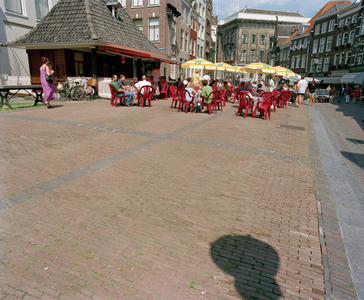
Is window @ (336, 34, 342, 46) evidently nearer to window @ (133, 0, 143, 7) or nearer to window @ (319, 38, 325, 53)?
window @ (319, 38, 325, 53)

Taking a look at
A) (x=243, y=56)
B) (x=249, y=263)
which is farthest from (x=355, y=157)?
(x=243, y=56)

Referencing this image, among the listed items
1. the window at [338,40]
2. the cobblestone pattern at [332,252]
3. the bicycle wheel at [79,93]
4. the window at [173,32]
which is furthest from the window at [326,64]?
the cobblestone pattern at [332,252]

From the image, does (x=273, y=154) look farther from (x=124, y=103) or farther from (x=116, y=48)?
(x=116, y=48)

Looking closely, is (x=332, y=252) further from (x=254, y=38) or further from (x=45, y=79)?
(x=254, y=38)

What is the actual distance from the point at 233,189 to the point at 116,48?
12.9m

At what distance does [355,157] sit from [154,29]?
2679cm

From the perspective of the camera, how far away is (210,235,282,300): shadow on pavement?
2091 mm

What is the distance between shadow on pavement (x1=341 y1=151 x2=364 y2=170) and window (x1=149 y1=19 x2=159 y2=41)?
26.1m

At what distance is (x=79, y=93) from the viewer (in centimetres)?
1402

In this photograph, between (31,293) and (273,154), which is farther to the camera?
(273,154)

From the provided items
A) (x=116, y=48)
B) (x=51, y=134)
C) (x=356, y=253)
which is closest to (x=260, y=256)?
(x=356, y=253)

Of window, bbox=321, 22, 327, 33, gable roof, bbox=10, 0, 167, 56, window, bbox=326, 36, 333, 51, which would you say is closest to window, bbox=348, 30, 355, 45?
window, bbox=326, 36, 333, 51

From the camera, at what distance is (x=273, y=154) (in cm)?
578

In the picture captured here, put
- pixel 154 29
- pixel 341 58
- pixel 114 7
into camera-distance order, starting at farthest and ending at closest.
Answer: pixel 341 58
pixel 154 29
pixel 114 7
